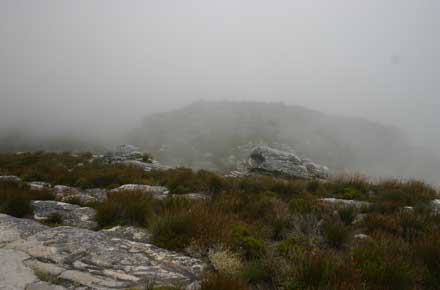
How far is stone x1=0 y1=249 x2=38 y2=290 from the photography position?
3.16m

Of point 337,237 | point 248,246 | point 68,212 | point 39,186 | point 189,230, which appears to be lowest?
point 39,186

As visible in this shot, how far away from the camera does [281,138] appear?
62.1 m

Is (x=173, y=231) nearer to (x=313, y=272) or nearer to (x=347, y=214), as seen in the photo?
(x=313, y=272)

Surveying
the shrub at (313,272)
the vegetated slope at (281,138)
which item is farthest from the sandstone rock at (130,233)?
the vegetated slope at (281,138)

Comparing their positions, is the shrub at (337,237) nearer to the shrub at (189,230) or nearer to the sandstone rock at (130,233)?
the shrub at (189,230)

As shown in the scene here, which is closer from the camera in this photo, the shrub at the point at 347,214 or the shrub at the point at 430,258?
the shrub at the point at 430,258

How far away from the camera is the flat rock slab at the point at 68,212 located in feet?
20.1

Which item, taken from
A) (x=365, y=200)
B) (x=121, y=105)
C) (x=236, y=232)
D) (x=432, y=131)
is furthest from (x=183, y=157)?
(x=432, y=131)

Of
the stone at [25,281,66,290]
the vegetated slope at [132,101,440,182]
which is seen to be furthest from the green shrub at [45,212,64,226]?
the vegetated slope at [132,101,440,182]

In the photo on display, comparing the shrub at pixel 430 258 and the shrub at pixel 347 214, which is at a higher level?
the shrub at pixel 430 258

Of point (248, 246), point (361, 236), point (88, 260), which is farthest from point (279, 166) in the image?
point (88, 260)

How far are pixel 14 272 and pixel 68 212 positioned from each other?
3.54 meters

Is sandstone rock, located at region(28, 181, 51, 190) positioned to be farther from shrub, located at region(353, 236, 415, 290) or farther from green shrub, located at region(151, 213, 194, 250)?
shrub, located at region(353, 236, 415, 290)

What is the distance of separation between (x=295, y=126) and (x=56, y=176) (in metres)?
64.6
